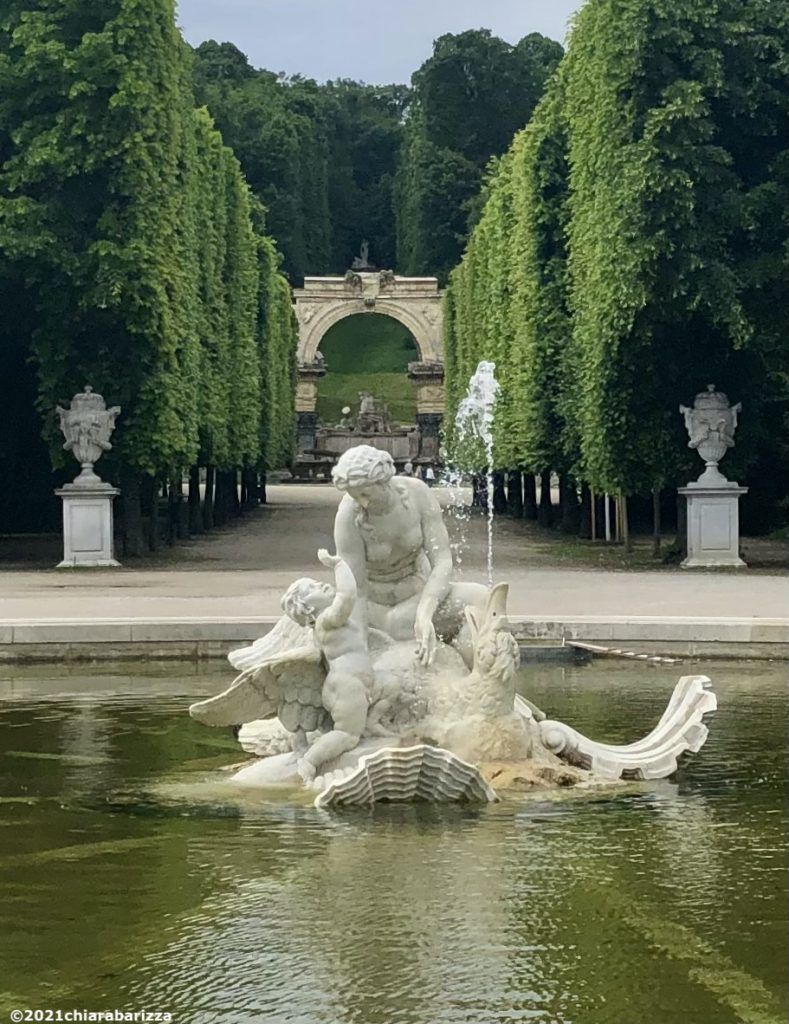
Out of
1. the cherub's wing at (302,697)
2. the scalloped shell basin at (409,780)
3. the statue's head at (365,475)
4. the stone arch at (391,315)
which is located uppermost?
the stone arch at (391,315)

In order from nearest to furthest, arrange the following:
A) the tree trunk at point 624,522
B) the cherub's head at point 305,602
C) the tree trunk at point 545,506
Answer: the cherub's head at point 305,602 → the tree trunk at point 624,522 → the tree trunk at point 545,506

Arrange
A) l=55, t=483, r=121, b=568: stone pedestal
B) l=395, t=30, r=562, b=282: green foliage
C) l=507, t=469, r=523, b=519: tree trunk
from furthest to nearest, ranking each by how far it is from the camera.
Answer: l=395, t=30, r=562, b=282: green foliage → l=507, t=469, r=523, b=519: tree trunk → l=55, t=483, r=121, b=568: stone pedestal

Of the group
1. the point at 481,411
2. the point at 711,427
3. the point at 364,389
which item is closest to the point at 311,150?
the point at 364,389

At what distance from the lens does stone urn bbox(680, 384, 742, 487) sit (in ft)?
70.7

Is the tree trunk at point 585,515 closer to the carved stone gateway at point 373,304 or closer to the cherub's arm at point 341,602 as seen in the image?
the cherub's arm at point 341,602

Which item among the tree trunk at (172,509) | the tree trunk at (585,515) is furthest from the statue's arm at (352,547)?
the tree trunk at (585,515)

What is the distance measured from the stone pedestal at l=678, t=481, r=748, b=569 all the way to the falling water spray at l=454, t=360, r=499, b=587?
1149cm

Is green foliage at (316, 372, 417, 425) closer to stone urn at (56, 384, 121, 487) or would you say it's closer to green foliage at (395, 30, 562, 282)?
green foliage at (395, 30, 562, 282)

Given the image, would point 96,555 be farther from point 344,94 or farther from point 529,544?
point 344,94

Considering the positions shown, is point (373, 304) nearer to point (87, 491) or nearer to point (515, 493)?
point (515, 493)

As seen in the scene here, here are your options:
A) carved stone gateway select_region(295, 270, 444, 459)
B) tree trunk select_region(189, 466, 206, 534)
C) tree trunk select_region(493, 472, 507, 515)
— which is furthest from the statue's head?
carved stone gateway select_region(295, 270, 444, 459)

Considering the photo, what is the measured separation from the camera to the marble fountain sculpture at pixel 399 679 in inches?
304

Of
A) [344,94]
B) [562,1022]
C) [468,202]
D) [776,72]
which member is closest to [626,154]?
[776,72]

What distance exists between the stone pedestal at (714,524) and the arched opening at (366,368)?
5565 centimetres
